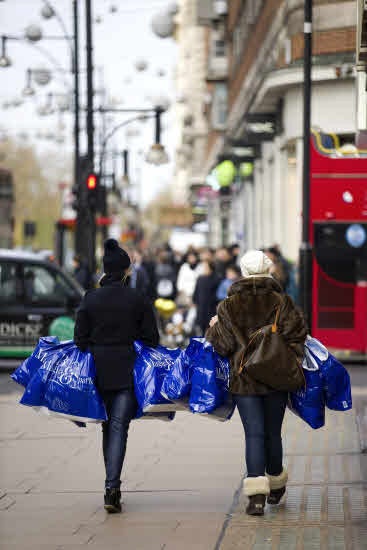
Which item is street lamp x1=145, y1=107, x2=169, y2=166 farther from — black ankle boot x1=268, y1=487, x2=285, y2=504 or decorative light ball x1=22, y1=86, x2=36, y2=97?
black ankle boot x1=268, y1=487, x2=285, y2=504

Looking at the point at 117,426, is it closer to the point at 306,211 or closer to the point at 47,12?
the point at 306,211

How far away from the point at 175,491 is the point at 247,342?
151cm

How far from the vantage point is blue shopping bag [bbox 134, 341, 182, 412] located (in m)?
8.08

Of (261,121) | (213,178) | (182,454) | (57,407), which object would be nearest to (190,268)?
(261,121)

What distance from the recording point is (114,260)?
27.4ft

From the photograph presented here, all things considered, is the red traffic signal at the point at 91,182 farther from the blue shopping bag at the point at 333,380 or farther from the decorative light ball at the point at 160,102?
the blue shopping bag at the point at 333,380

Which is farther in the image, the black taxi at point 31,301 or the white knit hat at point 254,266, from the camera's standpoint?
the black taxi at point 31,301

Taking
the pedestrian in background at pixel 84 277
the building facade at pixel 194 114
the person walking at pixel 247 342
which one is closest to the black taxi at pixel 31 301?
the pedestrian in background at pixel 84 277

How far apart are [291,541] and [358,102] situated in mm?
6628

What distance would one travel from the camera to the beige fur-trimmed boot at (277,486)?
26.8 feet

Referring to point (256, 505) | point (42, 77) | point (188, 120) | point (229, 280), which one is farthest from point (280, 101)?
point (188, 120)

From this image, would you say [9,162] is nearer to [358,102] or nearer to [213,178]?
[213,178]

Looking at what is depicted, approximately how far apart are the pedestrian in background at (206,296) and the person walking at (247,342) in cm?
1340

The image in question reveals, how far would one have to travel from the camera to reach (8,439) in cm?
1177
